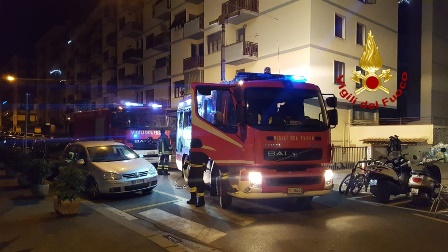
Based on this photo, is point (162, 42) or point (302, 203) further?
point (162, 42)

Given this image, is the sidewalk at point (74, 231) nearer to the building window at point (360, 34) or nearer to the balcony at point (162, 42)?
the building window at point (360, 34)

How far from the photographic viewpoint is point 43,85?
68.4 meters

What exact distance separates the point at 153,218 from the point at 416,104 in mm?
26352

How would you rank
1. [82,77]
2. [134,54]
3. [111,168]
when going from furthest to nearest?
[82,77] → [134,54] → [111,168]

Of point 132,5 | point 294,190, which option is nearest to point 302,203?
point 294,190

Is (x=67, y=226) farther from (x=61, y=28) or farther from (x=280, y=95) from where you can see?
(x=61, y=28)

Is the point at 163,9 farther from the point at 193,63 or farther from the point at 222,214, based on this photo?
the point at 222,214

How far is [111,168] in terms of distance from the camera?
10188 millimetres

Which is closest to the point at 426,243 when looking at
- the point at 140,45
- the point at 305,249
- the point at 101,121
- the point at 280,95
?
the point at 305,249

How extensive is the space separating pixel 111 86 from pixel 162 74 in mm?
12891

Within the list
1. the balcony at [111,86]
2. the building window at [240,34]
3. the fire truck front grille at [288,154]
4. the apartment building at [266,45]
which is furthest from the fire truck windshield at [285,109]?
the balcony at [111,86]

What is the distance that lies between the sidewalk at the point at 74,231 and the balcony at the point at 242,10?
17.6 m

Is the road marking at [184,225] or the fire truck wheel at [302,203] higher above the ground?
the fire truck wheel at [302,203]

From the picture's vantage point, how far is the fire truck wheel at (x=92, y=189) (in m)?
10.1
